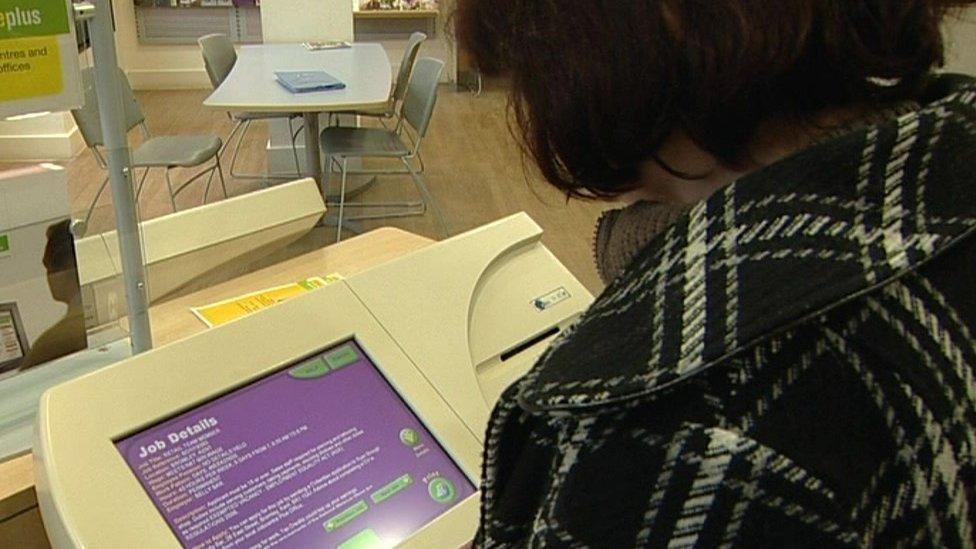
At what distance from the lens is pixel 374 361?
3.05 feet

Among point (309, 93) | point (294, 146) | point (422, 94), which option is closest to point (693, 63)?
point (309, 93)

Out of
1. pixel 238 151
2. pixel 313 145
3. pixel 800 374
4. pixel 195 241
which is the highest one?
pixel 800 374

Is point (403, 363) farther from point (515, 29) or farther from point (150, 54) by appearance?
point (150, 54)

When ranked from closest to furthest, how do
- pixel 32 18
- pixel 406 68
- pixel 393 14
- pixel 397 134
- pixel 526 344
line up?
pixel 32 18 → pixel 526 344 → pixel 397 134 → pixel 406 68 → pixel 393 14

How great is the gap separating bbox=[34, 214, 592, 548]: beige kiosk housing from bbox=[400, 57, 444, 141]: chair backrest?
2.55 m

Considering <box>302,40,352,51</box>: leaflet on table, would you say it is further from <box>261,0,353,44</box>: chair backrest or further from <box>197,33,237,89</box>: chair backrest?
<box>197,33,237,89</box>: chair backrest

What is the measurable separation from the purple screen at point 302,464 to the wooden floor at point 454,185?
1.53 metres

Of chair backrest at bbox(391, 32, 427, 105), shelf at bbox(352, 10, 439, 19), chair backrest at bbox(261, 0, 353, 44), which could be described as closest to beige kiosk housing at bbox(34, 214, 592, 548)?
chair backrest at bbox(391, 32, 427, 105)

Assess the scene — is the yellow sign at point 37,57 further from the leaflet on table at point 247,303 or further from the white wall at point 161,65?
the white wall at point 161,65

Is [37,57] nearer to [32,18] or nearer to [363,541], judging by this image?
[32,18]

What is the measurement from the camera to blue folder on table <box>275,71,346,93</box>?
359 centimetres

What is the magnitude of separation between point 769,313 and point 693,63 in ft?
0.50

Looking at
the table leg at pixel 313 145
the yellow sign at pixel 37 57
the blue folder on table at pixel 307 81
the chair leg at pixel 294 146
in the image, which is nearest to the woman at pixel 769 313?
the yellow sign at pixel 37 57

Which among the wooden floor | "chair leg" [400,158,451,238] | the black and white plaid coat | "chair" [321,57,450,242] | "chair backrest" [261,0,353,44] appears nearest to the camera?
the black and white plaid coat
